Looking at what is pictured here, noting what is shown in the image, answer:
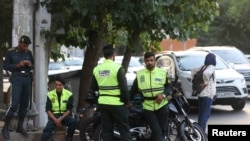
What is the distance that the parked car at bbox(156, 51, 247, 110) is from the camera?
1491cm

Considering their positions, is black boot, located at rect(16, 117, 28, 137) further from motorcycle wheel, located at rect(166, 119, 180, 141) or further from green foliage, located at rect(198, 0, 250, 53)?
green foliage, located at rect(198, 0, 250, 53)

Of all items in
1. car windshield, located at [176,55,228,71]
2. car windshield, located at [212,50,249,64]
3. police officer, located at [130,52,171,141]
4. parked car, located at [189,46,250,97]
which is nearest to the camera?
police officer, located at [130,52,171,141]

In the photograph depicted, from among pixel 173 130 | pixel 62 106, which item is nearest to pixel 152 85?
pixel 173 130

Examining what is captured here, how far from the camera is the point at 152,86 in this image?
28.6 ft

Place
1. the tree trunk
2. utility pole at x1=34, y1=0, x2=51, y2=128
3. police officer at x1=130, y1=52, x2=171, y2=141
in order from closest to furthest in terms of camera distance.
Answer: police officer at x1=130, y1=52, x2=171, y2=141 → utility pole at x1=34, y1=0, x2=51, y2=128 → the tree trunk

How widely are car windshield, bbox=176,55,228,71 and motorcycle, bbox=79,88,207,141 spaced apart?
634cm

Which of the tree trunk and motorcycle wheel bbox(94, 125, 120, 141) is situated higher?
the tree trunk

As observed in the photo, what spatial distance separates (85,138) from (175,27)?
11.3 ft

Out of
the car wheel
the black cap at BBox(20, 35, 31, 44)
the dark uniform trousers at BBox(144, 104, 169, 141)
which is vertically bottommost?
the car wheel

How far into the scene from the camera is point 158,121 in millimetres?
8867

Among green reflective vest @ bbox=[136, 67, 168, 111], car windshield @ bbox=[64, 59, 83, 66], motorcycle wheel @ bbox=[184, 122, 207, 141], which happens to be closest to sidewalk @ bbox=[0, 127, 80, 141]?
green reflective vest @ bbox=[136, 67, 168, 111]

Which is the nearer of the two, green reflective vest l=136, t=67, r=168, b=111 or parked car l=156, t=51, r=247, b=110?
green reflective vest l=136, t=67, r=168, b=111

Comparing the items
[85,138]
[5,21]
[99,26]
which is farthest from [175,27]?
[5,21]

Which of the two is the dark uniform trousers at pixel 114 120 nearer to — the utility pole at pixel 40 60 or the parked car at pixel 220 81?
the utility pole at pixel 40 60
